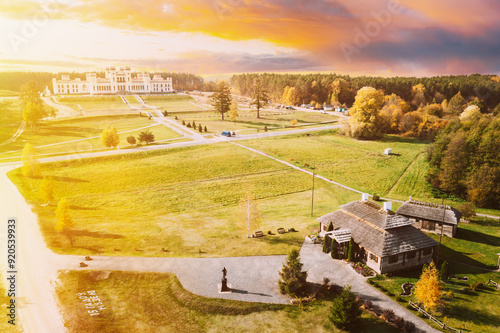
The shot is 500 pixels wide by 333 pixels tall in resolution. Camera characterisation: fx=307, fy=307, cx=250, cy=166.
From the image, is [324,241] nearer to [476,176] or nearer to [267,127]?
[476,176]

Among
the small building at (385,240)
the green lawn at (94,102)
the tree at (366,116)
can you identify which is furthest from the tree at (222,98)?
the small building at (385,240)

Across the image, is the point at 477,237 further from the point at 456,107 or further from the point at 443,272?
the point at 456,107

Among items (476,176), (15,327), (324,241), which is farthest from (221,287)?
(476,176)

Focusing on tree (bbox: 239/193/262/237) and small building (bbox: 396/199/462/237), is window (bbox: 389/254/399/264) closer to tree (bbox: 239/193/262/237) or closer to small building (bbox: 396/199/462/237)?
small building (bbox: 396/199/462/237)

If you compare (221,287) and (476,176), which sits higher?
(476,176)

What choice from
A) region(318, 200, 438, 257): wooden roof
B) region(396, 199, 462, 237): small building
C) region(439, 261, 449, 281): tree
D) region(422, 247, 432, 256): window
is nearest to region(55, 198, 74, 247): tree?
A: region(318, 200, 438, 257): wooden roof

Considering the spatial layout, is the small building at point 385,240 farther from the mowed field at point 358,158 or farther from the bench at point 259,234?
the mowed field at point 358,158

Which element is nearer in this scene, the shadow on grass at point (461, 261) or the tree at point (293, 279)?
the tree at point (293, 279)
